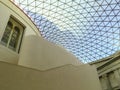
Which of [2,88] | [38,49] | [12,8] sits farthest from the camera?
[12,8]

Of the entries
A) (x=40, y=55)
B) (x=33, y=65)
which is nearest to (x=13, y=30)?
(x=40, y=55)

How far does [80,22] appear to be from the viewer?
33.7 m

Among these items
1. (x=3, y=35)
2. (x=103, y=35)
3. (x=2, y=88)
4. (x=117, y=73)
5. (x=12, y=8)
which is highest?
(x=103, y=35)

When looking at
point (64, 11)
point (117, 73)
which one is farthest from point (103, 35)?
point (117, 73)

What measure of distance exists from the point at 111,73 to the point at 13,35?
17455mm

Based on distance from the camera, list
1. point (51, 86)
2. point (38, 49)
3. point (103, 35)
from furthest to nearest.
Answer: point (103, 35), point (38, 49), point (51, 86)

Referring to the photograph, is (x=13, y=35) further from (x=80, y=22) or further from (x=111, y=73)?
(x=80, y=22)

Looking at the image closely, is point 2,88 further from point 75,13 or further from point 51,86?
point 75,13

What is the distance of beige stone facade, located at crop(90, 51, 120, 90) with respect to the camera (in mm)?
22969

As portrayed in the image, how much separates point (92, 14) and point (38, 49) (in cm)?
2232

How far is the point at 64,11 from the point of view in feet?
102

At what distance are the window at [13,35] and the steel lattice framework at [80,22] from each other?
9.82 metres

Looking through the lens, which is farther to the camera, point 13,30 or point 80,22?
point 80,22

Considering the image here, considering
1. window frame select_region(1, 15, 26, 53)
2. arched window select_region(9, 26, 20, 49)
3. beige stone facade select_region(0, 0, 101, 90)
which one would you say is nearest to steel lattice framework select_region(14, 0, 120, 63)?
window frame select_region(1, 15, 26, 53)
